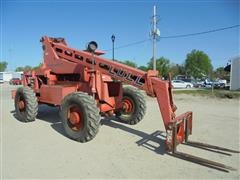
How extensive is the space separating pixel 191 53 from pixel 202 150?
7611cm

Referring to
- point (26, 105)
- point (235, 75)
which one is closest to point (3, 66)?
point (235, 75)

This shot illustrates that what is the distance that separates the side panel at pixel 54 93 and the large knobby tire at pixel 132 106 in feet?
5.48

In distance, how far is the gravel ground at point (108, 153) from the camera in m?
4.61

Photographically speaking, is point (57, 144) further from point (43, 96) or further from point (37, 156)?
point (43, 96)

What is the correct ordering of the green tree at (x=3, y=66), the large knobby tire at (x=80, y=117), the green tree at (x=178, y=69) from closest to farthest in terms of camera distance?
the large knobby tire at (x=80, y=117), the green tree at (x=178, y=69), the green tree at (x=3, y=66)

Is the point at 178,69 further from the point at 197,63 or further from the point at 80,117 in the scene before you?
the point at 80,117

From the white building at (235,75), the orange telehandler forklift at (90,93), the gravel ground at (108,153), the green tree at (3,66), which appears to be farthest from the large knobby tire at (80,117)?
the green tree at (3,66)

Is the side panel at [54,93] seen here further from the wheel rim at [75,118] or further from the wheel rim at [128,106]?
the wheel rim at [128,106]

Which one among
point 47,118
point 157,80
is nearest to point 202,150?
point 157,80

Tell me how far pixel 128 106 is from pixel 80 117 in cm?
240

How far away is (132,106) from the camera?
8.49m

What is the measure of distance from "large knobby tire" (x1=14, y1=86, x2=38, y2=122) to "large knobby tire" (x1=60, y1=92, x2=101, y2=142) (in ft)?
6.72

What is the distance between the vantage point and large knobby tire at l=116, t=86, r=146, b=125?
8.26 meters

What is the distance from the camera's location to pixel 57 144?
20.4 ft
